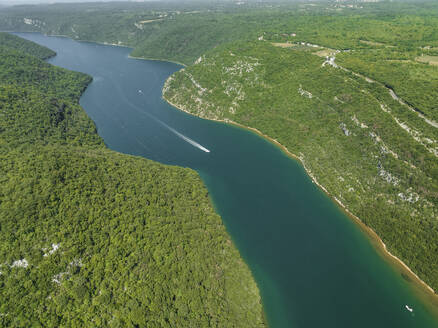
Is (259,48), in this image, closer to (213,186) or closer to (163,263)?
(213,186)

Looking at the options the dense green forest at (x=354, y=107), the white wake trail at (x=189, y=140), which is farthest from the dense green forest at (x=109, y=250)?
the dense green forest at (x=354, y=107)

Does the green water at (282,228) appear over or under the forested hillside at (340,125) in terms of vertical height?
under

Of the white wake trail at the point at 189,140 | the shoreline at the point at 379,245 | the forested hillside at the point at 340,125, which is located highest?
the forested hillside at the point at 340,125

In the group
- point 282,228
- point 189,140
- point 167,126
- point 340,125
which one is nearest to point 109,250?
point 282,228

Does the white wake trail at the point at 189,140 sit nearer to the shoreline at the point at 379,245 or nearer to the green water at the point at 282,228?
the green water at the point at 282,228

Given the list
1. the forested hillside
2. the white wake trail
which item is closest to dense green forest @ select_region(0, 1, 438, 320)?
the forested hillside

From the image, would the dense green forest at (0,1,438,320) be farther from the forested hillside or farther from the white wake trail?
the white wake trail

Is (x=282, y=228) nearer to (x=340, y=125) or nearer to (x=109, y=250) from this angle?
(x=109, y=250)
